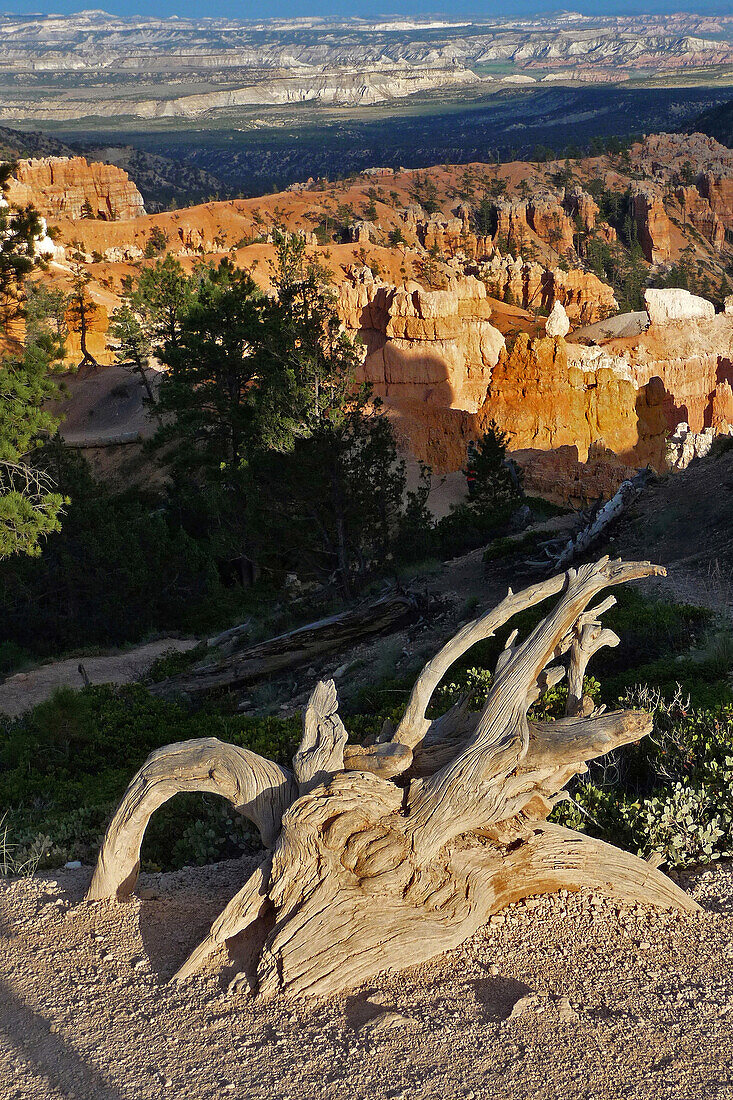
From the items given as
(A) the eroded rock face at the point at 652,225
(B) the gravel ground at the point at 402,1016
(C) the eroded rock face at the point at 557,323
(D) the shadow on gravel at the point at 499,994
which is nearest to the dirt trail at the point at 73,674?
(B) the gravel ground at the point at 402,1016

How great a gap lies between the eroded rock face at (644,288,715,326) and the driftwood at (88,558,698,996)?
143 feet

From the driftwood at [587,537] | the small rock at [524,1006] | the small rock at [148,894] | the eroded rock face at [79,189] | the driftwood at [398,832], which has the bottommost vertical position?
the driftwood at [587,537]

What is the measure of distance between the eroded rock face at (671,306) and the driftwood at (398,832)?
43646 mm

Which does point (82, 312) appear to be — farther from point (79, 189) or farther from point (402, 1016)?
point (79, 189)

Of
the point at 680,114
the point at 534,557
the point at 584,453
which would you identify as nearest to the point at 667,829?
the point at 534,557

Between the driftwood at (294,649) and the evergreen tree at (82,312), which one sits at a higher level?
the evergreen tree at (82,312)

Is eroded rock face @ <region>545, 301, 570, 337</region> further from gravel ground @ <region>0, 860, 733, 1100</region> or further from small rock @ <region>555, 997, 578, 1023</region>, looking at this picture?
small rock @ <region>555, 997, 578, 1023</region>

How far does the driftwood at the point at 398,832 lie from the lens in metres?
4.24

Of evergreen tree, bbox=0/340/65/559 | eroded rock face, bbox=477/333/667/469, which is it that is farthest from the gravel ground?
eroded rock face, bbox=477/333/667/469

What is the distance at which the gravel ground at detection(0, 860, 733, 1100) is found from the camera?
3.56m

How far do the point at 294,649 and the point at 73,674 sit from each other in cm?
462

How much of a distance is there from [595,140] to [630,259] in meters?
44.3

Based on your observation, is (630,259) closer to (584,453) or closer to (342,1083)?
(584,453)

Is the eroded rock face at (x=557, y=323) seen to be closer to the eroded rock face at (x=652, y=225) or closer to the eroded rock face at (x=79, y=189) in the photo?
the eroded rock face at (x=652, y=225)
